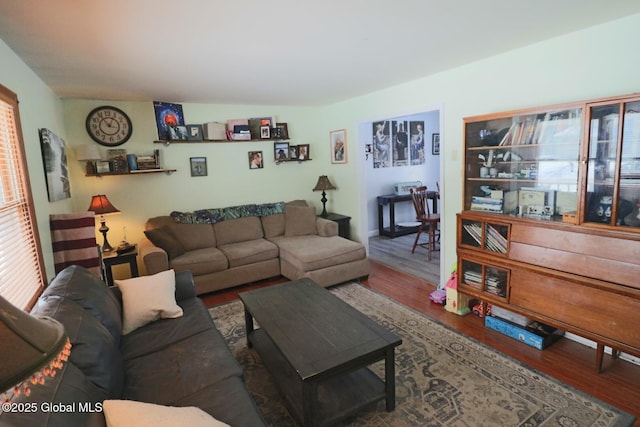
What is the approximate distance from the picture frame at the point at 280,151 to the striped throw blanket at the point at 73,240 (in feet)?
8.66

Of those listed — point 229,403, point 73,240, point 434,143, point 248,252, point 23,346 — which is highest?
point 434,143

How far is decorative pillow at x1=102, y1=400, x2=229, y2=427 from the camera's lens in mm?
1072

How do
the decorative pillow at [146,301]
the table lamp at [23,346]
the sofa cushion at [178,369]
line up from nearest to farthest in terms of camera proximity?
the table lamp at [23,346], the sofa cushion at [178,369], the decorative pillow at [146,301]

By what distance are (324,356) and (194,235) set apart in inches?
111

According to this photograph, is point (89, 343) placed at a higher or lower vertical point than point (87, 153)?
lower

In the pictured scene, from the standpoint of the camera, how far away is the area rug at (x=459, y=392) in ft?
6.29

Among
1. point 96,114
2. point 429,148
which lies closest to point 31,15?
point 96,114

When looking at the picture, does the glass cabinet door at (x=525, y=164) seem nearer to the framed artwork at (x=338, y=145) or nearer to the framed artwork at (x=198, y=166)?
the framed artwork at (x=338, y=145)

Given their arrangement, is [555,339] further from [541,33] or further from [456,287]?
[541,33]

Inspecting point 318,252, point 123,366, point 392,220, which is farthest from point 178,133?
point 392,220

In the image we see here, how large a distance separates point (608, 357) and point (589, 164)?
1.39 m

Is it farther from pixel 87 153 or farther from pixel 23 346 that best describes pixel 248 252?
pixel 23 346

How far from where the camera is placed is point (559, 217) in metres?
2.48

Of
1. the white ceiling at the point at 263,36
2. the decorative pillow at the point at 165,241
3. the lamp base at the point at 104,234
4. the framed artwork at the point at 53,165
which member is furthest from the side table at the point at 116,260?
the white ceiling at the point at 263,36
